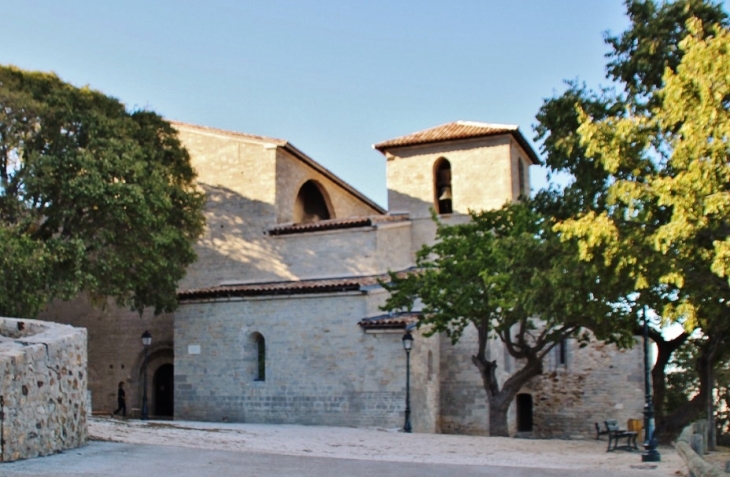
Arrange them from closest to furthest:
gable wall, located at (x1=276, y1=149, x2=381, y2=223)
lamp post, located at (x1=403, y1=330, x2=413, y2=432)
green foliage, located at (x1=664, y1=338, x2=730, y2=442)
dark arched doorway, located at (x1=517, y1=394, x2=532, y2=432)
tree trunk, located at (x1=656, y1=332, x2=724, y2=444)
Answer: tree trunk, located at (x1=656, y1=332, x2=724, y2=444), lamp post, located at (x1=403, y1=330, x2=413, y2=432), gable wall, located at (x1=276, y1=149, x2=381, y2=223), green foliage, located at (x1=664, y1=338, x2=730, y2=442), dark arched doorway, located at (x1=517, y1=394, x2=532, y2=432)

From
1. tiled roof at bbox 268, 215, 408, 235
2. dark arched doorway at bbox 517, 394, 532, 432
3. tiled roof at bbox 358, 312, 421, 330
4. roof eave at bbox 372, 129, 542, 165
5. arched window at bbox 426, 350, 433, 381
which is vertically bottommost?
dark arched doorway at bbox 517, 394, 532, 432

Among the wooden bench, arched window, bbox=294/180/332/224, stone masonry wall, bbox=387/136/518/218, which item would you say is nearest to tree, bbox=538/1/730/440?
the wooden bench

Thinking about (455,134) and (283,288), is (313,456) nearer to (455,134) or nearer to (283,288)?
(283,288)

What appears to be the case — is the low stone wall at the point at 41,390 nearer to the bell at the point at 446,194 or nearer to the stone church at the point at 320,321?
the stone church at the point at 320,321

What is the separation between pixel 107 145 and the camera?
24.9m

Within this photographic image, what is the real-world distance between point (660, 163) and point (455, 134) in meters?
15.6

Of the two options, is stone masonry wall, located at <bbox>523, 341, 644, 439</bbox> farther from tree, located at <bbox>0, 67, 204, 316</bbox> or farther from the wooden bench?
tree, located at <bbox>0, 67, 204, 316</bbox>

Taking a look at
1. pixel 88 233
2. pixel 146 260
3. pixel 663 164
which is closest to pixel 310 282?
pixel 146 260

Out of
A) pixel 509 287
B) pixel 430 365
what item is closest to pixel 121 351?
pixel 430 365

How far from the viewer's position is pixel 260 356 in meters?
27.7

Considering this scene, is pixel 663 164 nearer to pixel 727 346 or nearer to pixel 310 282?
pixel 727 346

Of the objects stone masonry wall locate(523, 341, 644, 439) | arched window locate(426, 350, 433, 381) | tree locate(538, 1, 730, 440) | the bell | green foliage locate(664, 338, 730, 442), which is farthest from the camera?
green foliage locate(664, 338, 730, 442)

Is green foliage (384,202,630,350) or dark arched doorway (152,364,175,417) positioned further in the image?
dark arched doorway (152,364,175,417)

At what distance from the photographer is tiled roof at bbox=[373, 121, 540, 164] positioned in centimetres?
3066
